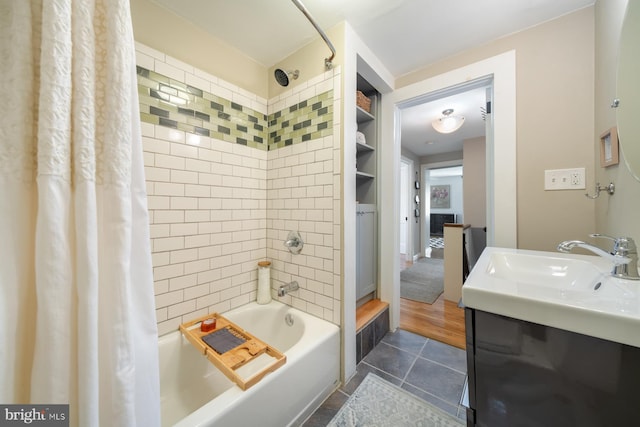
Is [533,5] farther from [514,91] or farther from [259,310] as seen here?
[259,310]

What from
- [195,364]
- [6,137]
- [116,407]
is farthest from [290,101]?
[195,364]

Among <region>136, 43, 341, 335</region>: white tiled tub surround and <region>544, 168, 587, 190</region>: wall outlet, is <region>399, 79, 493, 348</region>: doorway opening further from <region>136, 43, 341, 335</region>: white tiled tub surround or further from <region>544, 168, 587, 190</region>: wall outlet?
<region>136, 43, 341, 335</region>: white tiled tub surround

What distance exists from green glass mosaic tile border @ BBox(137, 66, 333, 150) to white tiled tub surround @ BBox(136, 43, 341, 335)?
47 mm

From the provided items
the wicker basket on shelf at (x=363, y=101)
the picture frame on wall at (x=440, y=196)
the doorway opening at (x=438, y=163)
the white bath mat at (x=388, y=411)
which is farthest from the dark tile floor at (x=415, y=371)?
the picture frame on wall at (x=440, y=196)

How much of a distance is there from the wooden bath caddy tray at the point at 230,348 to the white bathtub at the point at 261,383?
0.03m

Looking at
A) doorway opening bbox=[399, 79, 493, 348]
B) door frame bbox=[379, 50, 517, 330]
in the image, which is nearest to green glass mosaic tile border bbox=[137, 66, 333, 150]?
door frame bbox=[379, 50, 517, 330]

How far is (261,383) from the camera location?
945 millimetres

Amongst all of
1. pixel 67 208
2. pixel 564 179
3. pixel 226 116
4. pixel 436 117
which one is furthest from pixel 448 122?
pixel 67 208

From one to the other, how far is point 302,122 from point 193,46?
82 cm

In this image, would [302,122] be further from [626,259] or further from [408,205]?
[408,205]

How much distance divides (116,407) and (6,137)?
62cm

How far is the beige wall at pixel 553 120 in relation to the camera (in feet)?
4.00

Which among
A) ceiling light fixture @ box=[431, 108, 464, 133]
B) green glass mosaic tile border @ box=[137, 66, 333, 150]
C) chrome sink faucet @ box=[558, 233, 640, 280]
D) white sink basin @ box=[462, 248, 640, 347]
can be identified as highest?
ceiling light fixture @ box=[431, 108, 464, 133]

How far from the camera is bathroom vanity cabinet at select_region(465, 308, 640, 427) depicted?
1.75 ft
